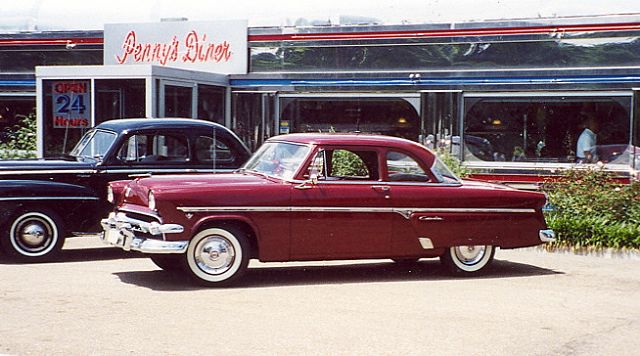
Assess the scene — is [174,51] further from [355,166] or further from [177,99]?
[355,166]

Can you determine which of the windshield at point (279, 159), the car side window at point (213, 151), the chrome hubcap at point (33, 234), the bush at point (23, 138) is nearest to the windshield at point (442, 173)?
the windshield at point (279, 159)

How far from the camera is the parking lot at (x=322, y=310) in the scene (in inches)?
260

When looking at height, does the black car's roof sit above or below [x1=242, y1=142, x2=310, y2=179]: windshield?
above

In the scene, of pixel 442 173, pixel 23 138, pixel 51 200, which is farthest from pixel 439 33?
pixel 51 200

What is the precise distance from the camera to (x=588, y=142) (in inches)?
617

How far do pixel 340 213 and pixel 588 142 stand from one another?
7619 mm

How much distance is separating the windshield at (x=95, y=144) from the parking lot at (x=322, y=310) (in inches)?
56.2

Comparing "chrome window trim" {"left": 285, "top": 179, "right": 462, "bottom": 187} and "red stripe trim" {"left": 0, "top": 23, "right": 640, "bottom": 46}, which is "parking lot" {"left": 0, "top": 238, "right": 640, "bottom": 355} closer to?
"chrome window trim" {"left": 285, "top": 179, "right": 462, "bottom": 187}

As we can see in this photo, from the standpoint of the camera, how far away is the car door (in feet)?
30.3

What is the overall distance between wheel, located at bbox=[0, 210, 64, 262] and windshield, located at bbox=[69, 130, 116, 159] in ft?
3.61

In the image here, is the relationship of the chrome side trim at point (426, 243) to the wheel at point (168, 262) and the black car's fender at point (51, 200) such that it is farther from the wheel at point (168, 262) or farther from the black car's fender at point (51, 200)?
the black car's fender at point (51, 200)

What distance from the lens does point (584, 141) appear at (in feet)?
51.5

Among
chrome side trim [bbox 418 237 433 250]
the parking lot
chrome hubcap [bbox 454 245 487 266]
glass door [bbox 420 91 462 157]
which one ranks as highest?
glass door [bbox 420 91 462 157]

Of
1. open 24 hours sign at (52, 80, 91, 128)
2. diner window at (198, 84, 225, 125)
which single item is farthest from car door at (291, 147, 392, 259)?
open 24 hours sign at (52, 80, 91, 128)
